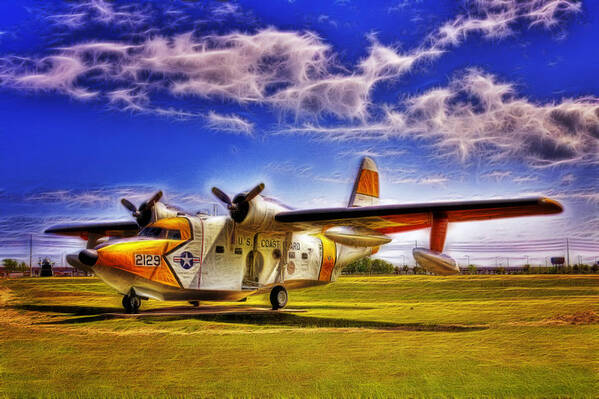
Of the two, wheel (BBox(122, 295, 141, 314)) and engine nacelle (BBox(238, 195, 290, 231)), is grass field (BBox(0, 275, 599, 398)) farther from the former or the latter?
engine nacelle (BBox(238, 195, 290, 231))

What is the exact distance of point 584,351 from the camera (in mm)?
9008

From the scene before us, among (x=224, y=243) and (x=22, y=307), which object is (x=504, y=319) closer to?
(x=224, y=243)

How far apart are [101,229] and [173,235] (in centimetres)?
938

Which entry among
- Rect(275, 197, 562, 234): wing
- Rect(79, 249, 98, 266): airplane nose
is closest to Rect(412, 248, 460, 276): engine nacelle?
Rect(275, 197, 562, 234): wing

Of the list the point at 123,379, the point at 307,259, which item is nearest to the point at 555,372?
the point at 123,379

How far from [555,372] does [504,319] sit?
7249 millimetres

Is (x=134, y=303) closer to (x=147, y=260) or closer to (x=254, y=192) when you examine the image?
(x=147, y=260)

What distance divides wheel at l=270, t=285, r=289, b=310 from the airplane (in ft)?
0.12

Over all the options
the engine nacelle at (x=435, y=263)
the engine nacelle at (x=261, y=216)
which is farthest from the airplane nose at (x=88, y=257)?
the engine nacelle at (x=435, y=263)

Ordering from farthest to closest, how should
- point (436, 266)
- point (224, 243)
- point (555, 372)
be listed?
point (224, 243) < point (436, 266) < point (555, 372)

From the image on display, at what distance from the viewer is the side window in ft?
53.5

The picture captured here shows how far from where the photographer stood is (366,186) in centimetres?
2383

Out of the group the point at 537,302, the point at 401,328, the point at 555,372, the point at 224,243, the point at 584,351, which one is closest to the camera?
the point at 555,372

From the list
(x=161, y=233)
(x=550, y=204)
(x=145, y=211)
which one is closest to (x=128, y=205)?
(x=145, y=211)
